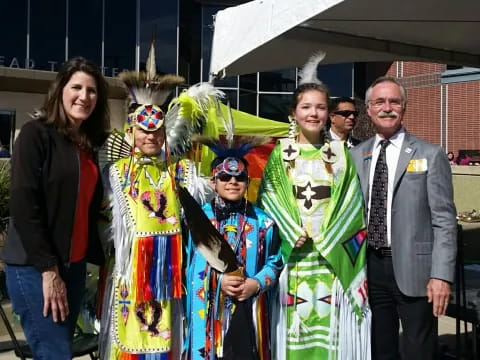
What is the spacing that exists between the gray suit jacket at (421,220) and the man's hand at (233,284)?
0.70 metres

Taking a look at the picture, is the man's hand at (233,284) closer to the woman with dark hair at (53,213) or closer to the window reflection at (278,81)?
the woman with dark hair at (53,213)

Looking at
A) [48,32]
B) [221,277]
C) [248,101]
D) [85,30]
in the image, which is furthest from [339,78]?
[221,277]

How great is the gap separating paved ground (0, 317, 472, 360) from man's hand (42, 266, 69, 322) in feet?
6.37

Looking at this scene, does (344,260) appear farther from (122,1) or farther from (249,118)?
(122,1)

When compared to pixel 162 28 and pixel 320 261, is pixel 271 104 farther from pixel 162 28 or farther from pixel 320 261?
pixel 320 261

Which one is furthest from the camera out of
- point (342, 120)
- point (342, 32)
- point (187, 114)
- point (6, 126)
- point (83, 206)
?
point (6, 126)

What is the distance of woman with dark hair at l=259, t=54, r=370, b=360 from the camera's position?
264cm

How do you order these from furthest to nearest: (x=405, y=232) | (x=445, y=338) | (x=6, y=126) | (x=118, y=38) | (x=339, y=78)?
(x=339, y=78) → (x=118, y=38) → (x=6, y=126) → (x=445, y=338) → (x=405, y=232)

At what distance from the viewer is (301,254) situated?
2.67 metres

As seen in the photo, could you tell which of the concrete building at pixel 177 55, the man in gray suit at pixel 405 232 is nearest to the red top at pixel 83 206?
the man in gray suit at pixel 405 232

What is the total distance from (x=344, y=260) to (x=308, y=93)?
80 cm

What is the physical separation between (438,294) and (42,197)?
67.5 inches

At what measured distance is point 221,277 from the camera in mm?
2551

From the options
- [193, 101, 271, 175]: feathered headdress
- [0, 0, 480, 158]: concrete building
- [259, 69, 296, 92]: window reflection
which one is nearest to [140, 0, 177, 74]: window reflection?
[0, 0, 480, 158]: concrete building
